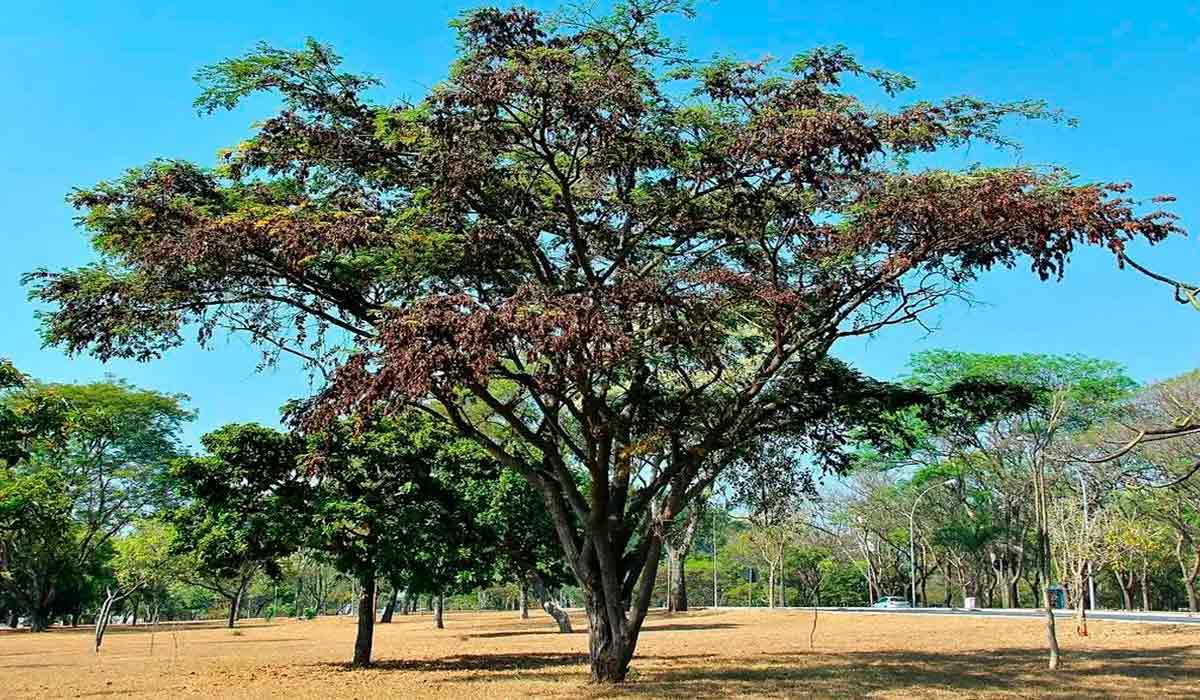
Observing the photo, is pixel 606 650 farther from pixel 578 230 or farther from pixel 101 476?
pixel 101 476

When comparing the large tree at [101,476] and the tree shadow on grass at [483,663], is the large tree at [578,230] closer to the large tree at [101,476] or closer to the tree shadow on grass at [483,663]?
the tree shadow on grass at [483,663]

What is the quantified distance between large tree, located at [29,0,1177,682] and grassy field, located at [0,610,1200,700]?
254 centimetres

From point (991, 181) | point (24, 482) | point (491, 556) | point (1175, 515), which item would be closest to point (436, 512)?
point (491, 556)

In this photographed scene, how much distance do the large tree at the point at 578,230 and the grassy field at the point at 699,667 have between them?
8.34 ft

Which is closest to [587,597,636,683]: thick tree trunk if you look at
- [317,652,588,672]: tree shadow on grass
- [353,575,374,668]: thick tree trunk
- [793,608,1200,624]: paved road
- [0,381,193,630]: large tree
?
[317,652,588,672]: tree shadow on grass

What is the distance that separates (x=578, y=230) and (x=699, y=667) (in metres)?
8.76

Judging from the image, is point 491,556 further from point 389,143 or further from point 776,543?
point 776,543

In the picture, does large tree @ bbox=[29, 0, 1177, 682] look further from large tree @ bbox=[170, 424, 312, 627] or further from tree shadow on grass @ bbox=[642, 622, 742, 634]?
tree shadow on grass @ bbox=[642, 622, 742, 634]

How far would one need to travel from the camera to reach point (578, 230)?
44.4ft

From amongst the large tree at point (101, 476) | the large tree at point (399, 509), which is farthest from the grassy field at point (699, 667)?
the large tree at point (101, 476)

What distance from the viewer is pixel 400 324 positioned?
9828mm

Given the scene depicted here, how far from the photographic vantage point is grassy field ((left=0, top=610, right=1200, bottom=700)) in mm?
13992

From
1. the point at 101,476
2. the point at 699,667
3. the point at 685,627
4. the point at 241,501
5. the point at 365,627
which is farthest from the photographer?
the point at 101,476

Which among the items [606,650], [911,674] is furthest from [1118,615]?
[606,650]
